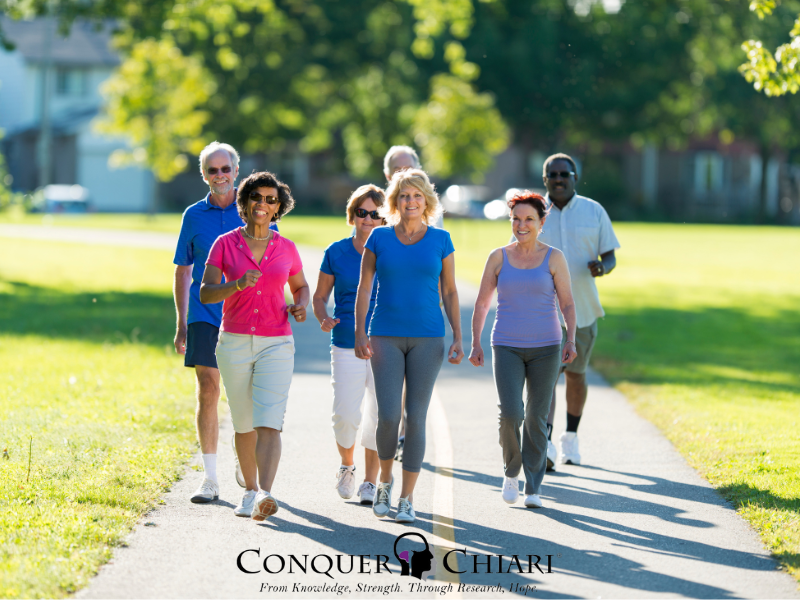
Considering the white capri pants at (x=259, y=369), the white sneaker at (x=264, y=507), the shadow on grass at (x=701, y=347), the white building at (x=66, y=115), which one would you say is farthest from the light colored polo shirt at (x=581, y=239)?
the white building at (x=66, y=115)

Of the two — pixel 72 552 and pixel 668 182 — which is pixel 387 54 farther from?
pixel 72 552

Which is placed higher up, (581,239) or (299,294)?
(581,239)

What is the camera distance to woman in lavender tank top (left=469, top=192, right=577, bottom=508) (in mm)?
6648

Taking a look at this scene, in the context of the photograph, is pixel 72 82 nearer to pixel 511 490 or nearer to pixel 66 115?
pixel 66 115

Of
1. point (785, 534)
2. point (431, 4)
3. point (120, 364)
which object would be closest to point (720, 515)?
point (785, 534)

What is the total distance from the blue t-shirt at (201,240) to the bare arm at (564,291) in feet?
6.49

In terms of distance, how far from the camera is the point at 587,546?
597 cm

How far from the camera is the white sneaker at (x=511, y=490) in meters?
6.69

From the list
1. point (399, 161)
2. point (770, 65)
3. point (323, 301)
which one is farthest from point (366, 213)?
point (770, 65)

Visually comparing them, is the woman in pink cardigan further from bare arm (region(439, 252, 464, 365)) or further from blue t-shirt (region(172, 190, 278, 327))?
bare arm (region(439, 252, 464, 365))

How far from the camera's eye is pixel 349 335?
6.67 m

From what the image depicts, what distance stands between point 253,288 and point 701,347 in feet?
34.3

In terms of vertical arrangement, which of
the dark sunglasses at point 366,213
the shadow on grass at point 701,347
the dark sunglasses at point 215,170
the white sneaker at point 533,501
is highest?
the dark sunglasses at point 215,170

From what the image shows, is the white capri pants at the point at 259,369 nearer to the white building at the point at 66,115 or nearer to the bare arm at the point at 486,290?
the bare arm at the point at 486,290
